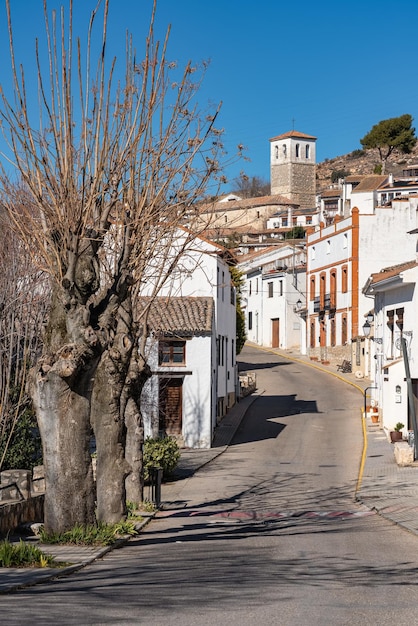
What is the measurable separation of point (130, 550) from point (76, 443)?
192 centimetres

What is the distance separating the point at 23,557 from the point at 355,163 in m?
173

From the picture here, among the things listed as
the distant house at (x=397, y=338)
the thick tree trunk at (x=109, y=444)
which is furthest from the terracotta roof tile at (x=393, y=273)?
the thick tree trunk at (x=109, y=444)

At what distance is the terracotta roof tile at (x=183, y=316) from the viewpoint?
132 feet

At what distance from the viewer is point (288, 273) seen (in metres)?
79.9

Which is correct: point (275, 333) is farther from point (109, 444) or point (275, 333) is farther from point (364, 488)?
point (109, 444)

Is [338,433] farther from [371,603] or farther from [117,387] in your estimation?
[371,603]

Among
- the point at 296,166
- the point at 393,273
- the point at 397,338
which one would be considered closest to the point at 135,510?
the point at 397,338

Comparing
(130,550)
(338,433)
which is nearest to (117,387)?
(130,550)

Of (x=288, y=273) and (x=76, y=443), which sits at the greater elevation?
(x=288, y=273)

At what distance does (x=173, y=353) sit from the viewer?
1603 inches

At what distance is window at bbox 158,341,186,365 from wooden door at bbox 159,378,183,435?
2.44ft

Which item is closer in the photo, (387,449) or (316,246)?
(387,449)

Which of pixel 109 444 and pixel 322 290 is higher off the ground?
pixel 322 290

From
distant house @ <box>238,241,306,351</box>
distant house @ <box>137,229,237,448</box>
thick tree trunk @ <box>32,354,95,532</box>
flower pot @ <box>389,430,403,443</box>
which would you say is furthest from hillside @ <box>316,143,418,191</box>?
thick tree trunk @ <box>32,354,95,532</box>
